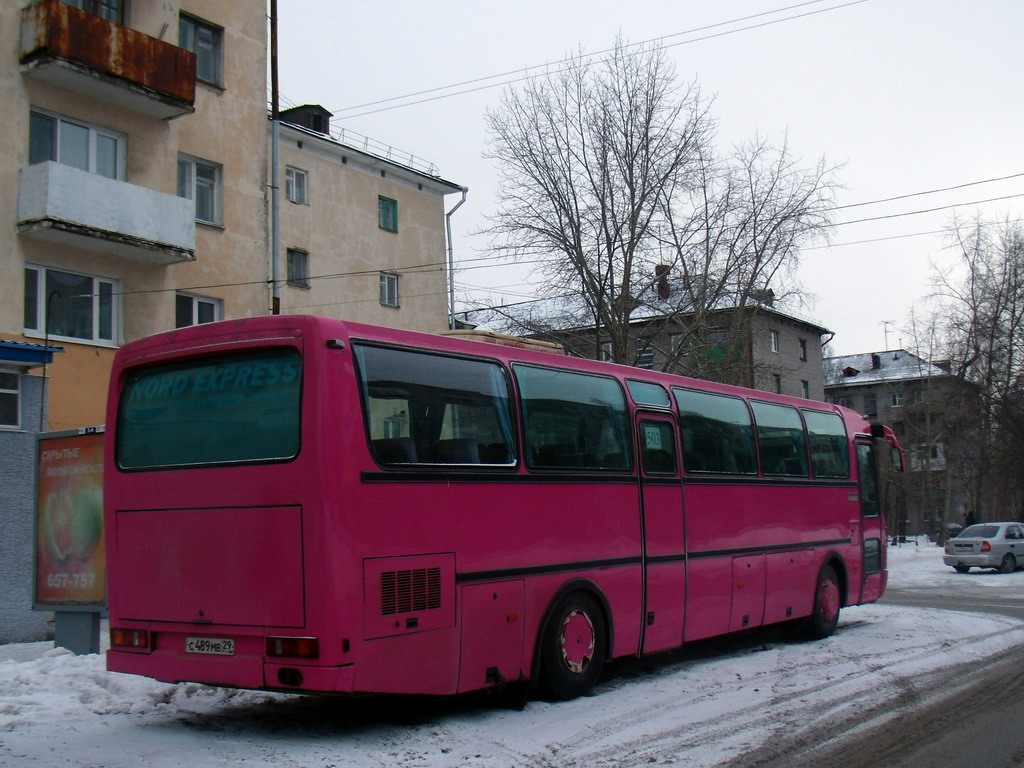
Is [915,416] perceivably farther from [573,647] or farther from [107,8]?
[573,647]

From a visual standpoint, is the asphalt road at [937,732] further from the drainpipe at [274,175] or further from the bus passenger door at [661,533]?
the drainpipe at [274,175]

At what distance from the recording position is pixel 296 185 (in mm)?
32062

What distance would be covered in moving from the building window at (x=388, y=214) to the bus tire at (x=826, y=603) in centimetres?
2347

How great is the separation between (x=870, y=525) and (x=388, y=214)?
2312 cm

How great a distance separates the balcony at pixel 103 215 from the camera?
1780cm

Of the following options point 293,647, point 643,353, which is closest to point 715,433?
point 293,647

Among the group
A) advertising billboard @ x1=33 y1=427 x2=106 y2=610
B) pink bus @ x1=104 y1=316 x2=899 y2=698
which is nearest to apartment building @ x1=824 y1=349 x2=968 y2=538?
pink bus @ x1=104 y1=316 x2=899 y2=698

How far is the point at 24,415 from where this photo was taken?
16016 mm

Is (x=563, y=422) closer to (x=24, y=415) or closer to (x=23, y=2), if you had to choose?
(x=24, y=415)

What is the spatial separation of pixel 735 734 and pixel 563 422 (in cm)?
302

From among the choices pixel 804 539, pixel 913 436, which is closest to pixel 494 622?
pixel 804 539

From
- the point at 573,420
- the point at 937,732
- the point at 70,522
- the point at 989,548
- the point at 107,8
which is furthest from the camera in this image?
the point at 989,548

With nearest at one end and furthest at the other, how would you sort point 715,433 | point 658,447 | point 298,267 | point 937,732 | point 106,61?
point 937,732
point 658,447
point 715,433
point 106,61
point 298,267

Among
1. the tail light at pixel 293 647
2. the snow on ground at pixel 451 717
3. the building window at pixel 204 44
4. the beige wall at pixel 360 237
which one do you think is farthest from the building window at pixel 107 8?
the tail light at pixel 293 647
